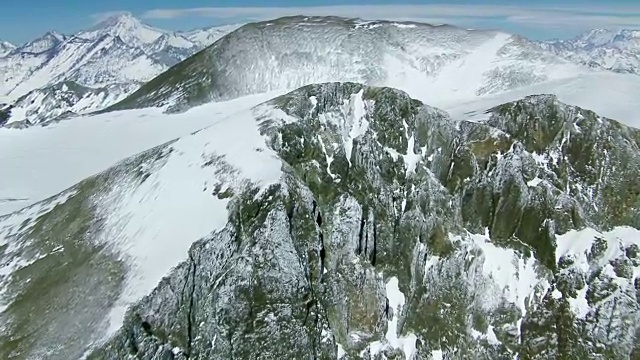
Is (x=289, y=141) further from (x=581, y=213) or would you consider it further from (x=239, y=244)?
(x=581, y=213)

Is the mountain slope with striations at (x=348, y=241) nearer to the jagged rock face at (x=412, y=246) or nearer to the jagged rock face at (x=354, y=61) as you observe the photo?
the jagged rock face at (x=412, y=246)

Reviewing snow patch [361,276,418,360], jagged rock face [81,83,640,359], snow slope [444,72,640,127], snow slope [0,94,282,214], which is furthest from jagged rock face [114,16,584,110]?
snow patch [361,276,418,360]

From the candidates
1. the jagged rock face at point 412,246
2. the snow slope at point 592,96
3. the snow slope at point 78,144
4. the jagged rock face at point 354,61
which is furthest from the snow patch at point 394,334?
the jagged rock face at point 354,61

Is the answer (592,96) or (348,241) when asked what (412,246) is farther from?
(592,96)

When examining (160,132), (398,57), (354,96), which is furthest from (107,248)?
(398,57)

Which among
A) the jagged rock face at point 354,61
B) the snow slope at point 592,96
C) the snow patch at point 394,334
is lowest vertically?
the snow patch at point 394,334

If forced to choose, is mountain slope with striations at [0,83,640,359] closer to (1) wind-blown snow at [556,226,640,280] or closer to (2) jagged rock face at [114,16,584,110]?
(1) wind-blown snow at [556,226,640,280]
